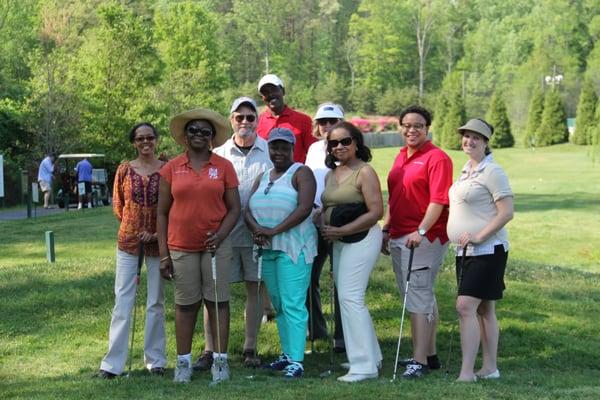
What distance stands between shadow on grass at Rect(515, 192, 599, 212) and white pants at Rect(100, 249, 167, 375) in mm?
25063

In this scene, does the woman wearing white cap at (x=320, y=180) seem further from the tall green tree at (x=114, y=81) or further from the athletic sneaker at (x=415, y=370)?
the tall green tree at (x=114, y=81)

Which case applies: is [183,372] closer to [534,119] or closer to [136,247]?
[136,247]

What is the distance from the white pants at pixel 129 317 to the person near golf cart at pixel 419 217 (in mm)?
1963

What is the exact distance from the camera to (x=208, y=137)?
7.05 metres

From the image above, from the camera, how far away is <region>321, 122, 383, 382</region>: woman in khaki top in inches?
274

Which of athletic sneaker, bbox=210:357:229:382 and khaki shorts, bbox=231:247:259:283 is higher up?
khaki shorts, bbox=231:247:259:283

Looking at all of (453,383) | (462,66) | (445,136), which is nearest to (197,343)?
(453,383)

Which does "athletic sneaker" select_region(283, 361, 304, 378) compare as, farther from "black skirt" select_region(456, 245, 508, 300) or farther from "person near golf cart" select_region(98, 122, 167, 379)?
"black skirt" select_region(456, 245, 508, 300)

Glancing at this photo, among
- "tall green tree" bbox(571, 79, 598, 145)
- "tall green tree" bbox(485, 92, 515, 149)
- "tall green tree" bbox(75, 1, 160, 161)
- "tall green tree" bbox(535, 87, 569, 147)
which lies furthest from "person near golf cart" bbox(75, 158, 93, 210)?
"tall green tree" bbox(535, 87, 569, 147)

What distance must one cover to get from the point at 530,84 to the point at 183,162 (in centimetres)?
8359

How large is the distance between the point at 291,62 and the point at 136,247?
104 meters

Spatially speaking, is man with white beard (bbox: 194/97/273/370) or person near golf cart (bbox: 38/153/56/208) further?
person near golf cart (bbox: 38/153/56/208)

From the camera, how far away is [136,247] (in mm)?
7250

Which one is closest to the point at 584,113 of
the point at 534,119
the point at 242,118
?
the point at 534,119
